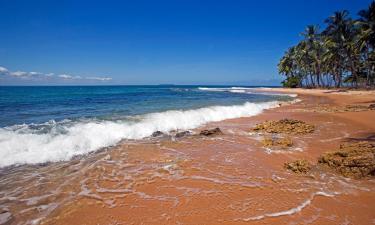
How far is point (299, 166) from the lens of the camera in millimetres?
5328

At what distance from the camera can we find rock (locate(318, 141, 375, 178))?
4.87 metres

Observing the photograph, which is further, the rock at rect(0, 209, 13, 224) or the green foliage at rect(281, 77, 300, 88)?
the green foliage at rect(281, 77, 300, 88)

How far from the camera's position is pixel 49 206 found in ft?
12.8

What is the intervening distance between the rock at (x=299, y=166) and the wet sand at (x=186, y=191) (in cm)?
17

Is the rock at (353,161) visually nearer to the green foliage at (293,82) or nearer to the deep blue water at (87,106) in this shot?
the deep blue water at (87,106)

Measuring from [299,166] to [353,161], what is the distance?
1.19 metres

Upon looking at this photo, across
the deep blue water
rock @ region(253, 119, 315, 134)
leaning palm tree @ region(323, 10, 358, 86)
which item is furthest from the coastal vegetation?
rock @ region(253, 119, 315, 134)

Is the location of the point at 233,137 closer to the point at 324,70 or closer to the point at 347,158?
the point at 347,158

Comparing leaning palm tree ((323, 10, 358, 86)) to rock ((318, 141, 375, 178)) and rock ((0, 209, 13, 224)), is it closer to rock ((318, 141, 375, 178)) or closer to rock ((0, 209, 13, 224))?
rock ((318, 141, 375, 178))

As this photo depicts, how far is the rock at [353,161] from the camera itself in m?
4.87

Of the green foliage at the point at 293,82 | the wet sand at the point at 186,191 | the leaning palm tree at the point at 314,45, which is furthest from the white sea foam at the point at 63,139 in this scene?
the green foliage at the point at 293,82

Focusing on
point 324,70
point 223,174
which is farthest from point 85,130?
point 324,70

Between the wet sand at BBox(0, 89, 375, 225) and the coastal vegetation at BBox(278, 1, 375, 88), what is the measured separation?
34744 millimetres

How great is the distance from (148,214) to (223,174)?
2.19 metres
